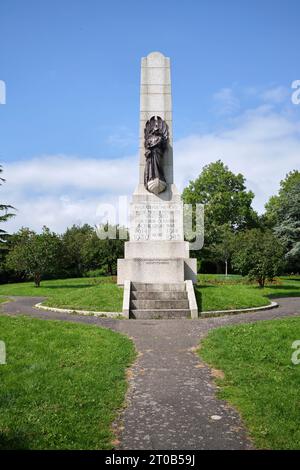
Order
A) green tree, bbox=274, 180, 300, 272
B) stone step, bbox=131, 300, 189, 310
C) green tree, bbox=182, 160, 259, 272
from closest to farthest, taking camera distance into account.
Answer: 1. stone step, bbox=131, 300, 189, 310
2. green tree, bbox=274, 180, 300, 272
3. green tree, bbox=182, 160, 259, 272

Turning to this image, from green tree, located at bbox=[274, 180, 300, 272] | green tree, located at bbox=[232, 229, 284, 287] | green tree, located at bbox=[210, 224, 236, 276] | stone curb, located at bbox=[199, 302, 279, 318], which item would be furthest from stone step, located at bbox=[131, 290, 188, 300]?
green tree, located at bbox=[210, 224, 236, 276]

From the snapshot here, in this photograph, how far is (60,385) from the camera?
22.6 ft

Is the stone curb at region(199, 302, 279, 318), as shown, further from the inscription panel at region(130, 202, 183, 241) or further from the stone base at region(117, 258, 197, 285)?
the inscription panel at region(130, 202, 183, 241)

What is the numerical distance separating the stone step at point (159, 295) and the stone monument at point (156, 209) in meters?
0.45

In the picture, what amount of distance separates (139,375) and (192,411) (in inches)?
78.8

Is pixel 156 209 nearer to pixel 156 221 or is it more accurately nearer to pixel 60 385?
pixel 156 221

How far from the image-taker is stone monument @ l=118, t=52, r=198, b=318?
58.7 ft

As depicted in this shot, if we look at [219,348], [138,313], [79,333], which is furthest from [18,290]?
[219,348]

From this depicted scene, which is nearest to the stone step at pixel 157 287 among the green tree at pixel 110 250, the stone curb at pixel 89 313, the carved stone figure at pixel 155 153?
the stone curb at pixel 89 313

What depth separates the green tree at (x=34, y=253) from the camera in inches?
1214

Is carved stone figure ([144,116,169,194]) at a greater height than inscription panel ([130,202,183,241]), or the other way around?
carved stone figure ([144,116,169,194])

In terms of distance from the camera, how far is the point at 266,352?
884 centimetres

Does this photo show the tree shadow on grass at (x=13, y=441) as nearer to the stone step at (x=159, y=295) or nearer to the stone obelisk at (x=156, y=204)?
the stone step at (x=159, y=295)
